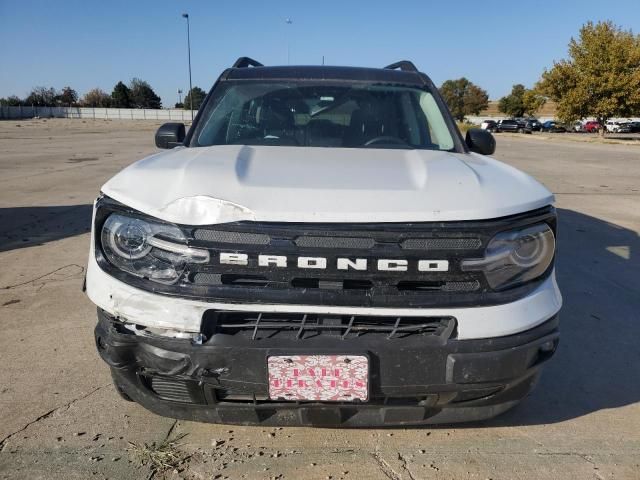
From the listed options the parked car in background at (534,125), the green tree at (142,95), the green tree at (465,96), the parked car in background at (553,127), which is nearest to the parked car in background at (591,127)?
the parked car in background at (553,127)

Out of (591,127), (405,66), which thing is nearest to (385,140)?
(405,66)

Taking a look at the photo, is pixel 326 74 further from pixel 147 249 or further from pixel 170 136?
pixel 147 249

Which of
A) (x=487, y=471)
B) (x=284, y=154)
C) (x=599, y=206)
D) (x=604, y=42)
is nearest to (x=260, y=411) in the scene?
(x=487, y=471)

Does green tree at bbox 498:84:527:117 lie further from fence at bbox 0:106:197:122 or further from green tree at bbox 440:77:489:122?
fence at bbox 0:106:197:122

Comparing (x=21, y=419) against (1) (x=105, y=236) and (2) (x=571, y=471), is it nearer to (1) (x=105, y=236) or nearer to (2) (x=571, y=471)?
(1) (x=105, y=236)

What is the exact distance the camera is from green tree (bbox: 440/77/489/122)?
7699cm

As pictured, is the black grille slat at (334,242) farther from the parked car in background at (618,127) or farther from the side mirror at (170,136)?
the parked car in background at (618,127)

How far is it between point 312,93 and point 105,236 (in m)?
1.91

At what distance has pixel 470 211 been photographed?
2.10m

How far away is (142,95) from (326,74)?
11147 centimetres

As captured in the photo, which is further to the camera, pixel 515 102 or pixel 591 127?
pixel 515 102

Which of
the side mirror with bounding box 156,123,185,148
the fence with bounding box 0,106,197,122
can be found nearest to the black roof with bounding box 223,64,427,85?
the side mirror with bounding box 156,123,185,148

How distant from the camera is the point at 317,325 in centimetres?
207

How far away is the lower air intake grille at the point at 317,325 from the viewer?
81.4 inches
